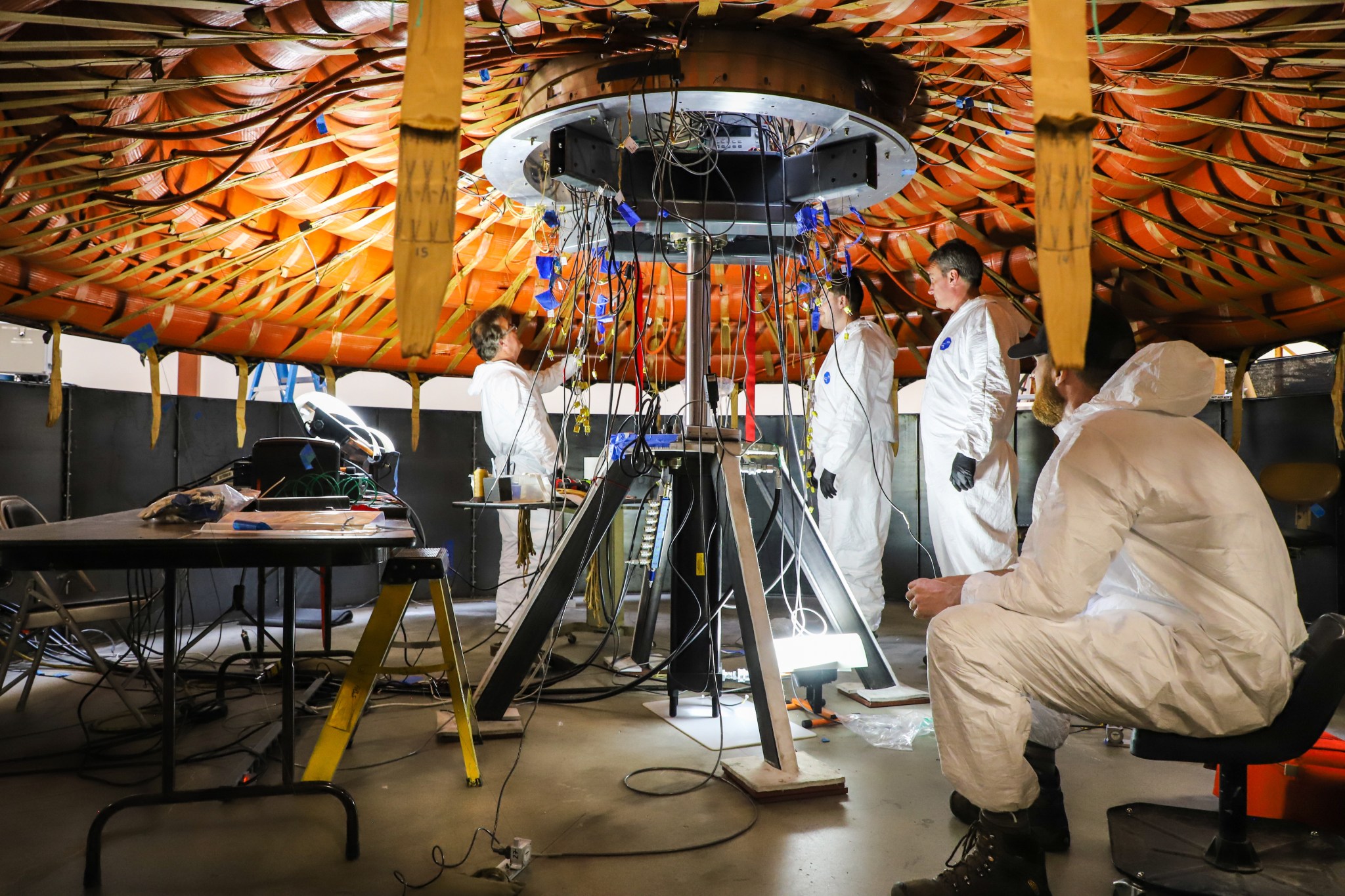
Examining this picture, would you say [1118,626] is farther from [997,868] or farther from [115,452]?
[115,452]

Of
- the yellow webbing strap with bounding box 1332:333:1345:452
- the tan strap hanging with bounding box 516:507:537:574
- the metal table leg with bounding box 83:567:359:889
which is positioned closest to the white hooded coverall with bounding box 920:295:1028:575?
the yellow webbing strap with bounding box 1332:333:1345:452

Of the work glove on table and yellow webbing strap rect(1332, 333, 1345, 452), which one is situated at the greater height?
yellow webbing strap rect(1332, 333, 1345, 452)

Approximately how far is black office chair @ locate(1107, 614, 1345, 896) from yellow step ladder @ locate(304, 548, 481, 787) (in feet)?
5.43

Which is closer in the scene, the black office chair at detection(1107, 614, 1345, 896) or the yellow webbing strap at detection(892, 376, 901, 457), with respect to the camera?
the black office chair at detection(1107, 614, 1345, 896)

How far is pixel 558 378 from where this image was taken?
5.27 meters

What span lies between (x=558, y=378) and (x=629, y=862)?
3777 millimetres

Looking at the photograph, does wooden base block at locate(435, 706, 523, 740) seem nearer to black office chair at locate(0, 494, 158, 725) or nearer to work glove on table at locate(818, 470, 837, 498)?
black office chair at locate(0, 494, 158, 725)

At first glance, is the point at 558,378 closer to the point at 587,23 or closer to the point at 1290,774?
the point at 587,23

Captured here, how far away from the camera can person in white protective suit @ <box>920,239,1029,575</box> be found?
3373mm

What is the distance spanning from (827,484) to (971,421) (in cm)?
80

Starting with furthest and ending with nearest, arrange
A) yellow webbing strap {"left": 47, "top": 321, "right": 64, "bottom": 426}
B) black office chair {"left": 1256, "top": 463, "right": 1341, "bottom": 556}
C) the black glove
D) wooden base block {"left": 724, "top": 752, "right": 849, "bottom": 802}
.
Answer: black office chair {"left": 1256, "top": 463, "right": 1341, "bottom": 556}
yellow webbing strap {"left": 47, "top": 321, "right": 64, "bottom": 426}
the black glove
wooden base block {"left": 724, "top": 752, "right": 849, "bottom": 802}

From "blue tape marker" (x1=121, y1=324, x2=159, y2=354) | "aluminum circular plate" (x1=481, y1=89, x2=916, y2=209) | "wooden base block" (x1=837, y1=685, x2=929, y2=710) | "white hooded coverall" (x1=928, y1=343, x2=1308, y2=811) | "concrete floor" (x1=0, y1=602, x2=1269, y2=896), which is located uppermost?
"aluminum circular plate" (x1=481, y1=89, x2=916, y2=209)

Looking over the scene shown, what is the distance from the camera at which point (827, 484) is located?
3.98 meters

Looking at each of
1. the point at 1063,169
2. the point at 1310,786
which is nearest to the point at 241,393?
the point at 1063,169
